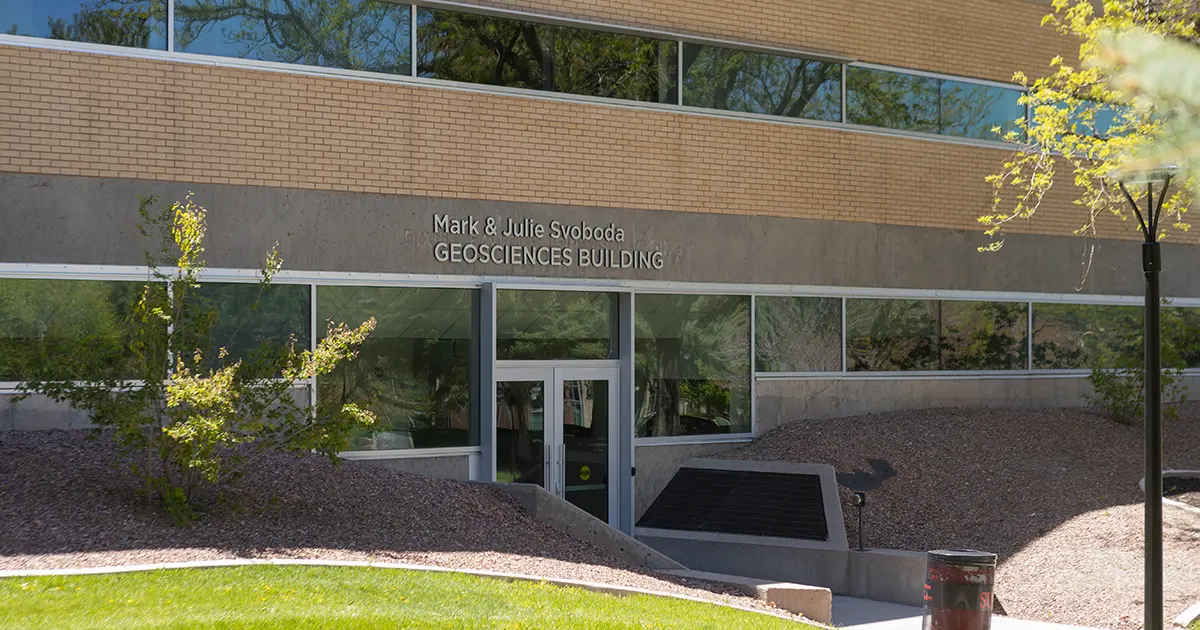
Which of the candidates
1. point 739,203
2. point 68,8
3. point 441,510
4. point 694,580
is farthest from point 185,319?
point 739,203

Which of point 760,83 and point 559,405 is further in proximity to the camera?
point 760,83

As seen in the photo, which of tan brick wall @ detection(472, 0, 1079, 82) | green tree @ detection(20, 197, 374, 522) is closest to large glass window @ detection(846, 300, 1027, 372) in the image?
tan brick wall @ detection(472, 0, 1079, 82)

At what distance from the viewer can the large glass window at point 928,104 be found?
19.5m

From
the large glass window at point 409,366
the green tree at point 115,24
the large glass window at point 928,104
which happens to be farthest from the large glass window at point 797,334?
the green tree at point 115,24

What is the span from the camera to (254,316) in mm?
14391

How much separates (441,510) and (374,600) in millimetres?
3977

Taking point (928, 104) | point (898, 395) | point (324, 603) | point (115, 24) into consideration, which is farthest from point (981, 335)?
point (324, 603)

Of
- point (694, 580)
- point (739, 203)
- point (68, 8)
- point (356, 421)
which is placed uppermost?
point (68, 8)

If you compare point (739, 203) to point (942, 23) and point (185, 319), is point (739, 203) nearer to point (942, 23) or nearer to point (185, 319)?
point (942, 23)

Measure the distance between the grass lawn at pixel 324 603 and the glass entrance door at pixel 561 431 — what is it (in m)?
5.76

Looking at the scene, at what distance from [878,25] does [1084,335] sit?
6.68 meters

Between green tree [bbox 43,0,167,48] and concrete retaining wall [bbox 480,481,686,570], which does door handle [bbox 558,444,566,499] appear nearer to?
concrete retaining wall [bbox 480,481,686,570]

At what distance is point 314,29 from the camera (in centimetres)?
1513

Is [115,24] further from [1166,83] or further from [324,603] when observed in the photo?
[1166,83]
